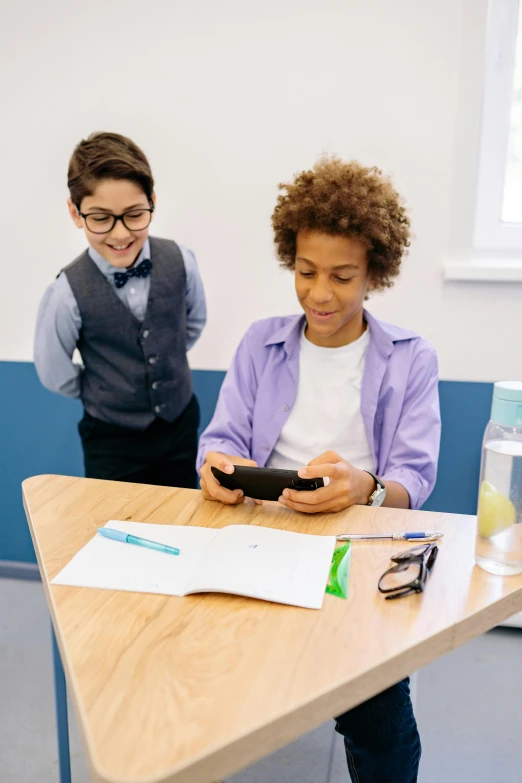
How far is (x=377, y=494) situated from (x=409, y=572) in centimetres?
31

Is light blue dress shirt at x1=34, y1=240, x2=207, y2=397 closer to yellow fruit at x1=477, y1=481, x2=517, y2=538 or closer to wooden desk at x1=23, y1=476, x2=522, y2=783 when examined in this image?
wooden desk at x1=23, y1=476, x2=522, y2=783

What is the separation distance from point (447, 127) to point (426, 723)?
1508 mm

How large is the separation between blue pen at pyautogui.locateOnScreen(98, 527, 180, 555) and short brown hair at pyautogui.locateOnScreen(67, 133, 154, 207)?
0.88m

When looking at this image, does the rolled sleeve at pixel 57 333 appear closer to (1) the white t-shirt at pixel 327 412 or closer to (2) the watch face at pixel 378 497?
(1) the white t-shirt at pixel 327 412

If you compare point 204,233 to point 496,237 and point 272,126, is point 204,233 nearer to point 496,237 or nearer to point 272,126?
point 272,126

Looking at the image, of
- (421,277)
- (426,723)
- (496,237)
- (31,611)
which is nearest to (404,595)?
(426,723)

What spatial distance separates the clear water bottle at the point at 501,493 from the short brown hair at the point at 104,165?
1080mm

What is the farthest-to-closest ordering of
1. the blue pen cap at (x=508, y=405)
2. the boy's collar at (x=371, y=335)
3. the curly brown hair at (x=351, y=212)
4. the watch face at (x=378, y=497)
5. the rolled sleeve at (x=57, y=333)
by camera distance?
1. the rolled sleeve at (x=57, y=333)
2. the boy's collar at (x=371, y=335)
3. the curly brown hair at (x=351, y=212)
4. the watch face at (x=378, y=497)
5. the blue pen cap at (x=508, y=405)

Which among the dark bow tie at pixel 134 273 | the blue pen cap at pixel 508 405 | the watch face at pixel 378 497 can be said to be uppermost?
the dark bow tie at pixel 134 273

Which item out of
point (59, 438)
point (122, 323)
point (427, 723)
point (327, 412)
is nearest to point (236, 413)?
point (327, 412)

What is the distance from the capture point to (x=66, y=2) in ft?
6.54

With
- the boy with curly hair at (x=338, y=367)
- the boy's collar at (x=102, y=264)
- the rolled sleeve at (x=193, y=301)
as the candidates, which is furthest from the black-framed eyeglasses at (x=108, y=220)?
the boy with curly hair at (x=338, y=367)

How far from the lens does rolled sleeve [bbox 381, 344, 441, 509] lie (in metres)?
1.33

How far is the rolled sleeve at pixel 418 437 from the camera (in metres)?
1.33
